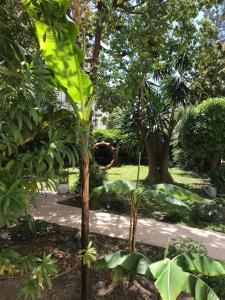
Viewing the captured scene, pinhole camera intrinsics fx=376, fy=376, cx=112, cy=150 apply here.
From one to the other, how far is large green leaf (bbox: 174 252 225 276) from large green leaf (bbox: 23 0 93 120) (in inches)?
76.6

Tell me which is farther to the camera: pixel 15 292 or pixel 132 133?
pixel 132 133

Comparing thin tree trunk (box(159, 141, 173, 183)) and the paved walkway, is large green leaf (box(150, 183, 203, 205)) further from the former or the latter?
thin tree trunk (box(159, 141, 173, 183))

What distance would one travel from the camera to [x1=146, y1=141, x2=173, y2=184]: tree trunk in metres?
14.1

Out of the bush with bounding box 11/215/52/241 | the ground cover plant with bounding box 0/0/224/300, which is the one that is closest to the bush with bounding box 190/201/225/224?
the ground cover plant with bounding box 0/0/224/300

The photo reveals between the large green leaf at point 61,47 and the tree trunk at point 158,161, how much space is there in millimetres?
9737

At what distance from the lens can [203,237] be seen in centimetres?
754

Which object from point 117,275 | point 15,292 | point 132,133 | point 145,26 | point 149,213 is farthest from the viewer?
point 132,133

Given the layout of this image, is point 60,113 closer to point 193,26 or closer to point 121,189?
point 121,189

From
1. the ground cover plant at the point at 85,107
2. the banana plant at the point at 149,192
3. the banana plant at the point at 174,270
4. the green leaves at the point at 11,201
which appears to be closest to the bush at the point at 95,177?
the ground cover plant at the point at 85,107

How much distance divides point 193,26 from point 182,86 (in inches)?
113

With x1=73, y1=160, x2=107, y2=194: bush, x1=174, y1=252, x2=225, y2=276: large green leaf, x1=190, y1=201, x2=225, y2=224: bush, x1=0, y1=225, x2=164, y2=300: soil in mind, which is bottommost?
x1=0, y1=225, x2=164, y2=300: soil

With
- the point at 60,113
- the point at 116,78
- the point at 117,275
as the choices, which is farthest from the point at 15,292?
the point at 116,78

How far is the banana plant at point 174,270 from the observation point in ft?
11.0

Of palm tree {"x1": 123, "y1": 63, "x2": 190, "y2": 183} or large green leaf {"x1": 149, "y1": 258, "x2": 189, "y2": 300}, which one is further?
palm tree {"x1": 123, "y1": 63, "x2": 190, "y2": 183}
